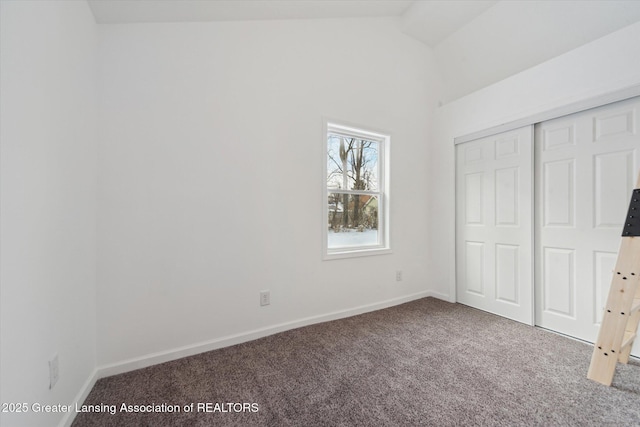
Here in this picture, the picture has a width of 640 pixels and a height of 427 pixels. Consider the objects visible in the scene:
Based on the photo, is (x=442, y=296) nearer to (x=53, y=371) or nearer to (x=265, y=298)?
(x=265, y=298)

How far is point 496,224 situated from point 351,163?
172 centimetres

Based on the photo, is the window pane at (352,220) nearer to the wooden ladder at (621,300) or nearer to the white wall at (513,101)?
the white wall at (513,101)

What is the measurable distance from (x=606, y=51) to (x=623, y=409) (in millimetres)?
2487

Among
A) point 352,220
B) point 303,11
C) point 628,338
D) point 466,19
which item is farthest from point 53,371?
point 466,19

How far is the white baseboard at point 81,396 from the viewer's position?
1289 millimetres

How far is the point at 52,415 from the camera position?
1.20m

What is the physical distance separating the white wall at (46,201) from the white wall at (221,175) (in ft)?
0.48

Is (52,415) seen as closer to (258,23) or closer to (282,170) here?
(282,170)

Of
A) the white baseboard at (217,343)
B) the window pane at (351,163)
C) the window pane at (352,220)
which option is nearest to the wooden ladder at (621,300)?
the white baseboard at (217,343)

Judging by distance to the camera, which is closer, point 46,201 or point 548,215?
point 46,201

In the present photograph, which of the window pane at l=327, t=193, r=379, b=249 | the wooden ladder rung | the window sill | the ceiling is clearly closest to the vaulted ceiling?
the ceiling

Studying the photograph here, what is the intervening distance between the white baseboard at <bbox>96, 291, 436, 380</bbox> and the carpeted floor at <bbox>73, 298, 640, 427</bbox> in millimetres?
→ 59

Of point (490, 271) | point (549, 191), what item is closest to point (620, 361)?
point (490, 271)

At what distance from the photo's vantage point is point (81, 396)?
1467 mm
